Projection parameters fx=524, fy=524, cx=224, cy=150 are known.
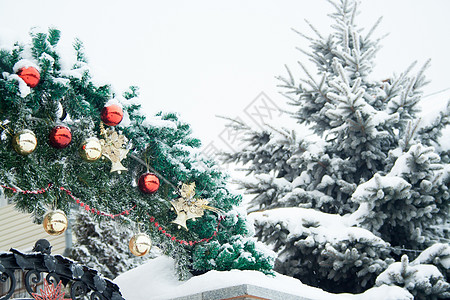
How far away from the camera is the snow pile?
3.01 meters

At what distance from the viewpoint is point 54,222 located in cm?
274

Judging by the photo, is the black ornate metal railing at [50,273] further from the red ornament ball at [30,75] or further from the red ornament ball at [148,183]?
the red ornament ball at [30,75]

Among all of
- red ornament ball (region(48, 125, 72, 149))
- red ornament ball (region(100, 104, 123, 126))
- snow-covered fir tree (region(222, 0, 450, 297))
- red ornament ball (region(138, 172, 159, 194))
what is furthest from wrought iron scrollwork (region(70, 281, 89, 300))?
snow-covered fir tree (region(222, 0, 450, 297))

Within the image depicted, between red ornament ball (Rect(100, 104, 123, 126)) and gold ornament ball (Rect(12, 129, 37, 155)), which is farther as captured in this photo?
red ornament ball (Rect(100, 104, 123, 126))

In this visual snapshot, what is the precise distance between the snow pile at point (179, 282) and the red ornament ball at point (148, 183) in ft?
2.01

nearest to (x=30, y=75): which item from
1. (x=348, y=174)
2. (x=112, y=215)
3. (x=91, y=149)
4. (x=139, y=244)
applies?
(x=91, y=149)

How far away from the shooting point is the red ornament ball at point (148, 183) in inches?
122

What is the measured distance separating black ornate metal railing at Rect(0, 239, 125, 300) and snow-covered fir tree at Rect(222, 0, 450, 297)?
3.32 metres

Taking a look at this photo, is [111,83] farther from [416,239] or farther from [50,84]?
[416,239]

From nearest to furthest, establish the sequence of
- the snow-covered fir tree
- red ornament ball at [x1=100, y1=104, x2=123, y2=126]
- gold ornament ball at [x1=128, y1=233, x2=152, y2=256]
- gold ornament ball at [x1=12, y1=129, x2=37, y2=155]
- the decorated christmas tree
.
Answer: gold ornament ball at [x1=12, y1=129, x2=37, y2=155]
the decorated christmas tree
red ornament ball at [x1=100, y1=104, x2=123, y2=126]
gold ornament ball at [x1=128, y1=233, x2=152, y2=256]
the snow-covered fir tree

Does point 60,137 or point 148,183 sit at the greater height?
point 60,137

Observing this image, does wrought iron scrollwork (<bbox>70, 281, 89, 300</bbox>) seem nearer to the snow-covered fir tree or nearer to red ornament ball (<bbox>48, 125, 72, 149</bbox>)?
red ornament ball (<bbox>48, 125, 72, 149</bbox>)

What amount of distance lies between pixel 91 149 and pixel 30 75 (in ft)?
1.59

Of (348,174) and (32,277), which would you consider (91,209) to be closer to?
(32,277)
